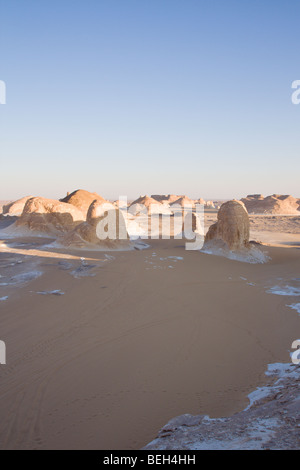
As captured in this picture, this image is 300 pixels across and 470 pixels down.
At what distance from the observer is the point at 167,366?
4.79m

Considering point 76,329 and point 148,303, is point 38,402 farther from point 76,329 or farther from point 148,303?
point 148,303

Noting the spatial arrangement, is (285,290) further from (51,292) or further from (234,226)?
(51,292)

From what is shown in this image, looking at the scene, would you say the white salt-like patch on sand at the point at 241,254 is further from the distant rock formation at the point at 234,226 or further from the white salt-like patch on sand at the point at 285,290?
the white salt-like patch on sand at the point at 285,290

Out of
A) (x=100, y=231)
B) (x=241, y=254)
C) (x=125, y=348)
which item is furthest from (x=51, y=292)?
(x=241, y=254)

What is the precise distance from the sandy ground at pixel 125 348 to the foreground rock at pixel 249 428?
26 centimetres

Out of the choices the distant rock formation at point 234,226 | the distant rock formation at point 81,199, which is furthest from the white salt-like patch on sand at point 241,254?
the distant rock formation at point 81,199

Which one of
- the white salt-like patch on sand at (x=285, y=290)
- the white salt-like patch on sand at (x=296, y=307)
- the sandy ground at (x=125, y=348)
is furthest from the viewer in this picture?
the white salt-like patch on sand at (x=285, y=290)

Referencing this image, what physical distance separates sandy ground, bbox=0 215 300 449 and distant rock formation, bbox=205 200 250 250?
344cm

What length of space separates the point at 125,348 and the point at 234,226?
9.45 metres

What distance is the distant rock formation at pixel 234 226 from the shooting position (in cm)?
1361

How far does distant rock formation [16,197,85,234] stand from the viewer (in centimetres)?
1833

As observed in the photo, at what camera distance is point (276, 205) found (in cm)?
4631
